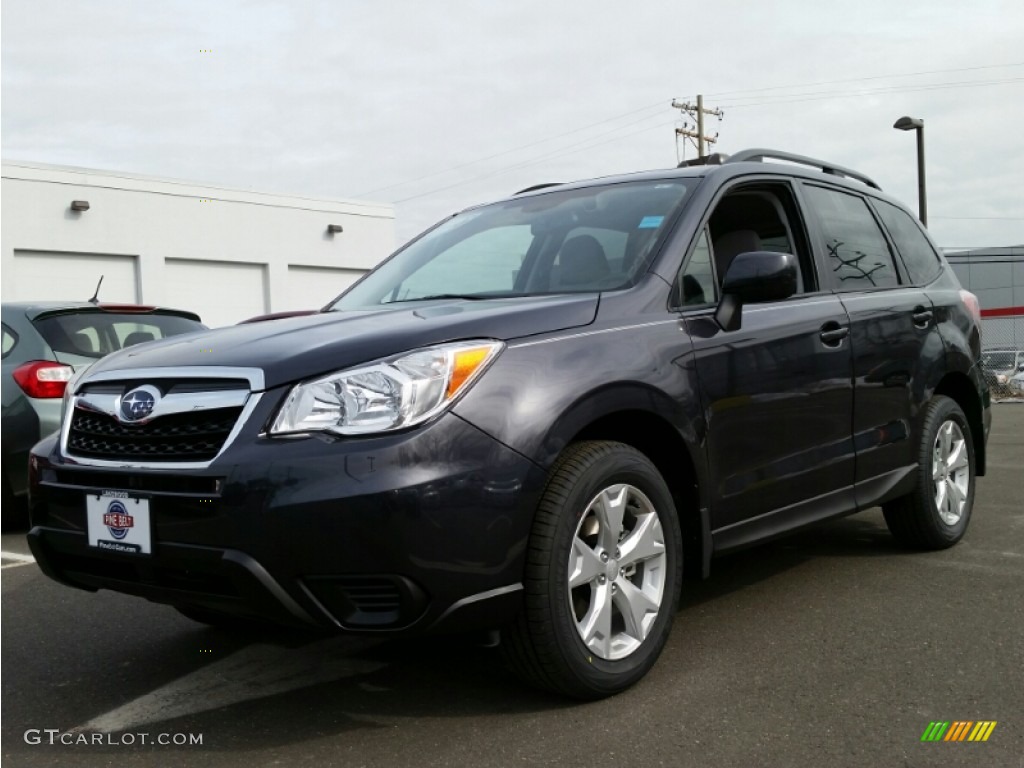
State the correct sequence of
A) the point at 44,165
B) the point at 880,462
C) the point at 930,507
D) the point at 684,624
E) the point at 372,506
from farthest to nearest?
the point at 44,165
the point at 930,507
the point at 880,462
the point at 684,624
the point at 372,506

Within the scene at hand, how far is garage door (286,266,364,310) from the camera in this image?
1064 inches

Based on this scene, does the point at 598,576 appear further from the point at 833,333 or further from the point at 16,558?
the point at 16,558

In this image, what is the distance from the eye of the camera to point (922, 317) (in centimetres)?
480

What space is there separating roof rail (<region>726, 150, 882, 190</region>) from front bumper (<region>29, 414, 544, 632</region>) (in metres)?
2.04

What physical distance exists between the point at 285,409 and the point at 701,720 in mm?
1425

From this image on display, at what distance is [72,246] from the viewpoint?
72.4 ft

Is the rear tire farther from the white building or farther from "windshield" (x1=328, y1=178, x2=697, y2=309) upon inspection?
the white building

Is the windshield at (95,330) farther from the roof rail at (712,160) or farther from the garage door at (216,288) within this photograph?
the garage door at (216,288)

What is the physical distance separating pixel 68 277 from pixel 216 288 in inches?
148

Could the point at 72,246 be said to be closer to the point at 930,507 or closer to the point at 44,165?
the point at 44,165

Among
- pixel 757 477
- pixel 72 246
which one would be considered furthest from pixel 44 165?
pixel 757 477

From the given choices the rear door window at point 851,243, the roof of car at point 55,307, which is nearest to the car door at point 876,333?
the rear door window at point 851,243

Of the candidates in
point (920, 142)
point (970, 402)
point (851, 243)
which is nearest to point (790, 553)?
point (970, 402)

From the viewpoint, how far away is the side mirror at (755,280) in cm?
350
